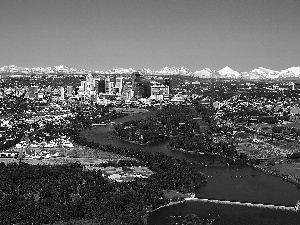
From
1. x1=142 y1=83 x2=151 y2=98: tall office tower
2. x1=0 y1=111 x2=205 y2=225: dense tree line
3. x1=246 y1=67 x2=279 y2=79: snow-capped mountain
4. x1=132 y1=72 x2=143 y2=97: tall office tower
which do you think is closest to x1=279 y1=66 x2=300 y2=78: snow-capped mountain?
x1=246 y1=67 x2=279 y2=79: snow-capped mountain

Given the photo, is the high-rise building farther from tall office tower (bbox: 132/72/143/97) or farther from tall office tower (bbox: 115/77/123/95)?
tall office tower (bbox: 115/77/123/95)

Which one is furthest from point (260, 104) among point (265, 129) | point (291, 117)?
point (265, 129)

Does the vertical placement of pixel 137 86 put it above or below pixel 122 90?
above

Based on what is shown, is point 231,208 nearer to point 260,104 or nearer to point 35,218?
point 35,218

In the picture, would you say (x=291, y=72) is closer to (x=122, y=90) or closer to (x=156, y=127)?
(x=122, y=90)

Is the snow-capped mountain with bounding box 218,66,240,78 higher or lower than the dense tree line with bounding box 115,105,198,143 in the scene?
higher

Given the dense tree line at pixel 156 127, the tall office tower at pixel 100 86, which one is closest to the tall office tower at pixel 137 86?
the tall office tower at pixel 100 86

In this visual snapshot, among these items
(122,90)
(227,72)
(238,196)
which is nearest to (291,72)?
(227,72)

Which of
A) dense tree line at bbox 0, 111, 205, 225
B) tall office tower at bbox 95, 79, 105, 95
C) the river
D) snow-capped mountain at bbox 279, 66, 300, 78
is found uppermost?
snow-capped mountain at bbox 279, 66, 300, 78

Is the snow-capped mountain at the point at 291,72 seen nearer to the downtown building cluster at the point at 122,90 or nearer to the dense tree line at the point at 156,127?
the downtown building cluster at the point at 122,90
